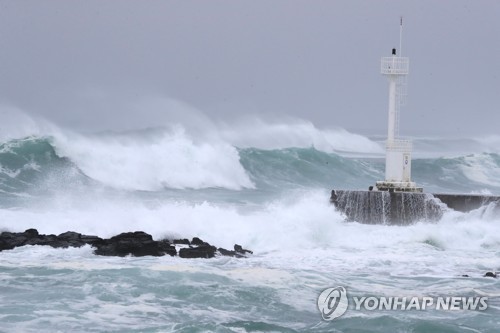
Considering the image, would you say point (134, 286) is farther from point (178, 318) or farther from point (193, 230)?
point (193, 230)

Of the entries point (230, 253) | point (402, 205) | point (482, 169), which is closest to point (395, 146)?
point (402, 205)

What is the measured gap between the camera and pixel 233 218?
63.4 feet

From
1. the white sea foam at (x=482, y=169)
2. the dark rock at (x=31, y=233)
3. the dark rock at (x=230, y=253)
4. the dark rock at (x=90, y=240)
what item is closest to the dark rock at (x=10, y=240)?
the dark rock at (x=31, y=233)

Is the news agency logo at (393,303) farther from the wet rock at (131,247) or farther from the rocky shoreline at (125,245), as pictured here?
the wet rock at (131,247)

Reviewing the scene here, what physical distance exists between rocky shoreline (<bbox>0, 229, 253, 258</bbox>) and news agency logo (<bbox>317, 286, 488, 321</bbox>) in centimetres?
342

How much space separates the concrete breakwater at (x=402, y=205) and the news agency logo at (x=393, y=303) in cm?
806

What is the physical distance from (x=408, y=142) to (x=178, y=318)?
39.2 feet

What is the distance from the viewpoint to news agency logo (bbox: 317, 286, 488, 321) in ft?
34.4

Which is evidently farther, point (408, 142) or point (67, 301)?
point (408, 142)

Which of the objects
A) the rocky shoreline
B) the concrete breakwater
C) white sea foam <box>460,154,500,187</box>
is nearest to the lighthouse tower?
the concrete breakwater

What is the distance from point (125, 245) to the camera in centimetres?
1438

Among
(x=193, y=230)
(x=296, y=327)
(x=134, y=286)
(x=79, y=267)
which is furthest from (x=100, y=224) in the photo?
(x=296, y=327)

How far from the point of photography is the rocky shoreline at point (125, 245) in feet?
A: 46.9

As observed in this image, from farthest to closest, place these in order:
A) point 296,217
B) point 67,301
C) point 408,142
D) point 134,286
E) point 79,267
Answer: point 408,142 < point 296,217 < point 79,267 < point 134,286 < point 67,301
